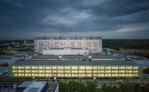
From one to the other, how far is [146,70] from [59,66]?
14882 millimetres

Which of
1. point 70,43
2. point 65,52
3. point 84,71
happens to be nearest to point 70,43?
point 70,43

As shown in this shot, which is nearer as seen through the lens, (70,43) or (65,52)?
(65,52)

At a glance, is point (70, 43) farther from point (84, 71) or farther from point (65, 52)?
point (84, 71)

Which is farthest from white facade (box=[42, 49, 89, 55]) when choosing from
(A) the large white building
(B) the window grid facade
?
(B) the window grid facade

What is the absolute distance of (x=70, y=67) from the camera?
1493 cm

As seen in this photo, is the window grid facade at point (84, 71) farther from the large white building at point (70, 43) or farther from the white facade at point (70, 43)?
the white facade at point (70, 43)

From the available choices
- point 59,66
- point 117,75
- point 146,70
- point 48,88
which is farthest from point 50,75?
point 146,70

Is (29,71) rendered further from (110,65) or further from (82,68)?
(110,65)

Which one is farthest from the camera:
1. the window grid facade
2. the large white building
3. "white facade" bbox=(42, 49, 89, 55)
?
the large white building

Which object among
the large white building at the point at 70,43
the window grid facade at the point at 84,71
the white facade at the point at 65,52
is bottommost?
the window grid facade at the point at 84,71

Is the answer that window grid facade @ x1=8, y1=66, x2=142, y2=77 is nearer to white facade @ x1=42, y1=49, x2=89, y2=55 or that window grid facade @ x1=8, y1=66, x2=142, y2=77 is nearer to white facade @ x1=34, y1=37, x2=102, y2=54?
white facade @ x1=42, y1=49, x2=89, y2=55

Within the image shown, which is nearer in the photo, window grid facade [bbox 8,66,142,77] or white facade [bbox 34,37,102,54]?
window grid facade [bbox 8,66,142,77]

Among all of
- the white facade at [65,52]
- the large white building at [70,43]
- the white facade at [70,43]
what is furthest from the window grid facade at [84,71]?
the white facade at [70,43]

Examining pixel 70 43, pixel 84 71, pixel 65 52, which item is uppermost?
pixel 70 43
